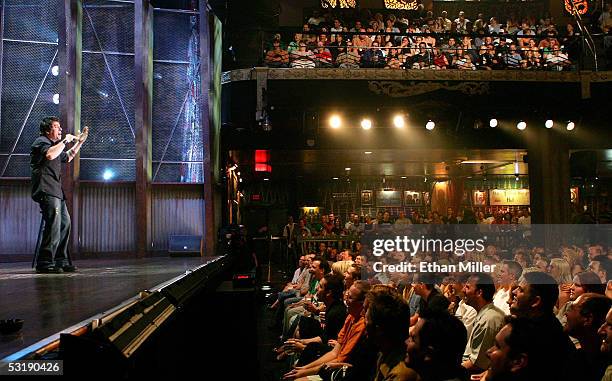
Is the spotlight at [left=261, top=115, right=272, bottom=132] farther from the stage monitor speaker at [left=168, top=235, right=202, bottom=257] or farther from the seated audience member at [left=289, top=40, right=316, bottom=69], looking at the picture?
the stage monitor speaker at [left=168, top=235, right=202, bottom=257]

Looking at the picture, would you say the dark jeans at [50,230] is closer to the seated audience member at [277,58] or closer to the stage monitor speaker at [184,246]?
the stage monitor speaker at [184,246]

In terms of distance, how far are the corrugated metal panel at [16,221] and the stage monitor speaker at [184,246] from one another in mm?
2091

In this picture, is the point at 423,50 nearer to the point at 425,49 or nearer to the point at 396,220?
the point at 425,49

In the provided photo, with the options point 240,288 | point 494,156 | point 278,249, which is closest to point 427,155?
point 494,156

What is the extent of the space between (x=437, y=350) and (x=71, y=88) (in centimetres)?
796

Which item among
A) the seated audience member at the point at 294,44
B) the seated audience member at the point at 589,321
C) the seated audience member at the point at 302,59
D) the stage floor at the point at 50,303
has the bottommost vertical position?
the seated audience member at the point at 589,321

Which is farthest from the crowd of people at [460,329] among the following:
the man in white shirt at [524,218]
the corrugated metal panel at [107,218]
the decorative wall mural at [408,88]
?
the man in white shirt at [524,218]

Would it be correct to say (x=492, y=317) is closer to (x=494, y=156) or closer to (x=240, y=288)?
(x=240, y=288)

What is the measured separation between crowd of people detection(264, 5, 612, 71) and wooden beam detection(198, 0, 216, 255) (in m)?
1.64

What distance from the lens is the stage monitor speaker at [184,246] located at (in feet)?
30.6

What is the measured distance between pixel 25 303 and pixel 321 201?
1681cm

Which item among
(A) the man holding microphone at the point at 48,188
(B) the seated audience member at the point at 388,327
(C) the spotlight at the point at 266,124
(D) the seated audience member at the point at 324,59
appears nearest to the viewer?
(B) the seated audience member at the point at 388,327

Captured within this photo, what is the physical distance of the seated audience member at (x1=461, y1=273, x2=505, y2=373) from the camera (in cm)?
367

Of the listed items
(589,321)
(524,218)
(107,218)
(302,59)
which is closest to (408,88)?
(302,59)
